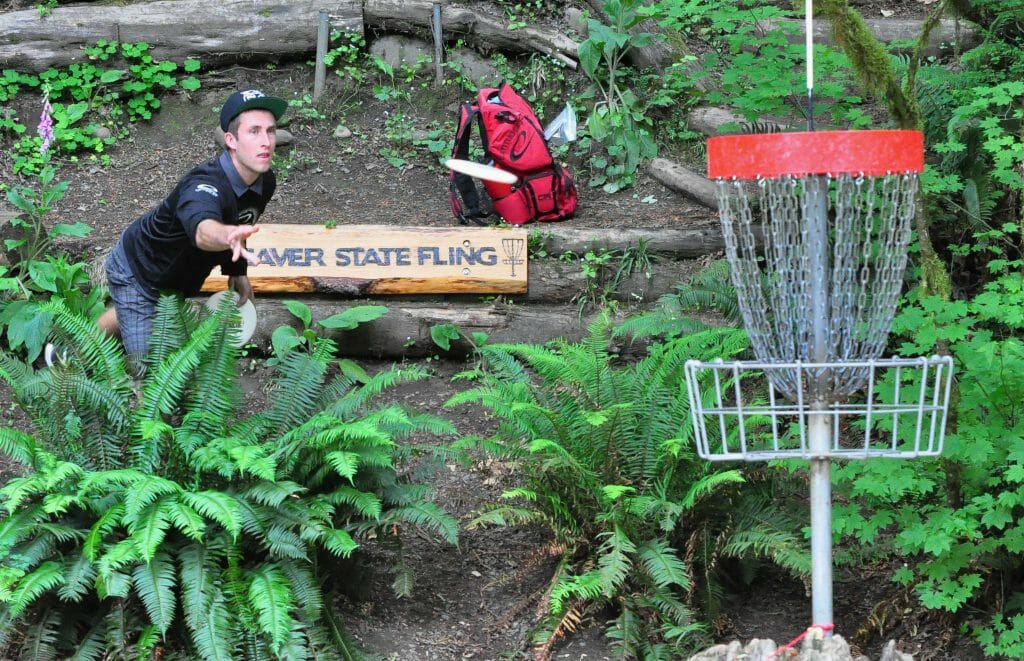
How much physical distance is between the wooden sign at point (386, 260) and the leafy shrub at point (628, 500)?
201cm

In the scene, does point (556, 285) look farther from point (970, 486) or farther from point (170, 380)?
point (970, 486)

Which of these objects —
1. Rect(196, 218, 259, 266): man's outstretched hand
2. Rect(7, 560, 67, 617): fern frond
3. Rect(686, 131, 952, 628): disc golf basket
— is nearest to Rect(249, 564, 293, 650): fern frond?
Rect(7, 560, 67, 617): fern frond

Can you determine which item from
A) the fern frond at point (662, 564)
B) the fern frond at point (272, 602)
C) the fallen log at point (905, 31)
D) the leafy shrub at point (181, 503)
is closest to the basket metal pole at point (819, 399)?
the fern frond at point (662, 564)

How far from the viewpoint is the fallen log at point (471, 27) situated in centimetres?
912

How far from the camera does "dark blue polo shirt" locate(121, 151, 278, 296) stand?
4.98 meters

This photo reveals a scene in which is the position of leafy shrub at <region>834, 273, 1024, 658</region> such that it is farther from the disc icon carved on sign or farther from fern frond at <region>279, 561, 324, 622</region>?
the disc icon carved on sign

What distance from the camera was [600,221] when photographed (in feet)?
25.3

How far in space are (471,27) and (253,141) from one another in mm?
4562

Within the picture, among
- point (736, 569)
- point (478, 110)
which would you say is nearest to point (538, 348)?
point (736, 569)

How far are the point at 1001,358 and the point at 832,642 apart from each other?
150cm

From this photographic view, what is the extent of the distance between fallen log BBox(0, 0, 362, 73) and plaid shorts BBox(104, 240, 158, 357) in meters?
4.37

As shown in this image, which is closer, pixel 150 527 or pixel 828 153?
pixel 828 153

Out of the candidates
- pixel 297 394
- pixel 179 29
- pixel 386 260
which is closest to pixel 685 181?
pixel 386 260

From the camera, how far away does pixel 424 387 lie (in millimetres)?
6664
